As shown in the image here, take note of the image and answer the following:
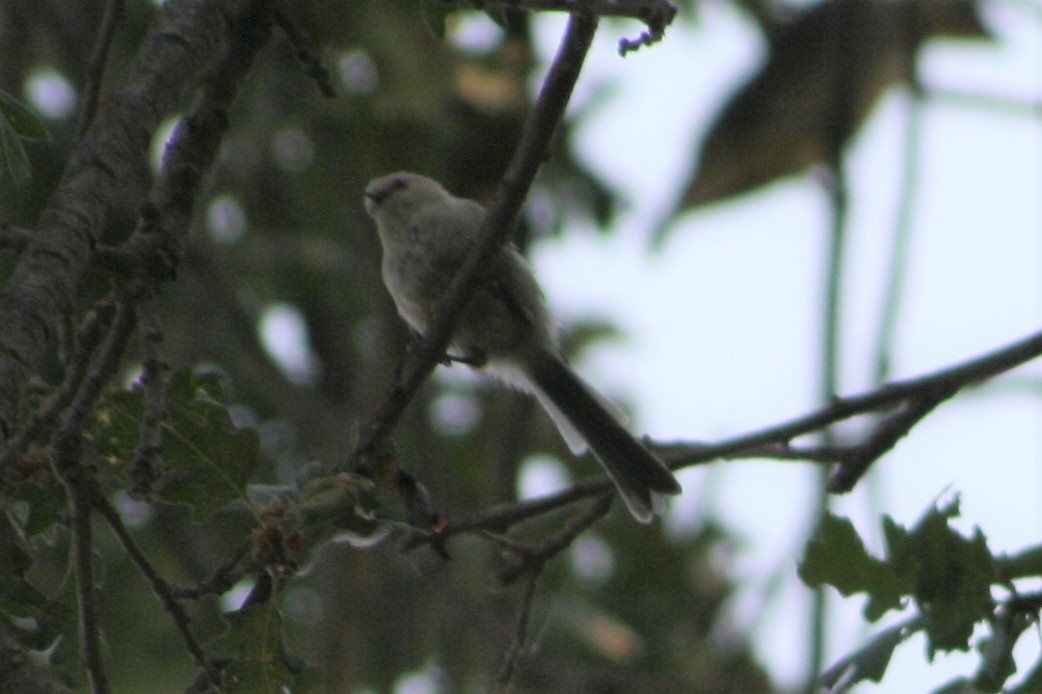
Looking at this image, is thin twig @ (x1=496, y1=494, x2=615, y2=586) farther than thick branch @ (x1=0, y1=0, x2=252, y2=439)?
Yes

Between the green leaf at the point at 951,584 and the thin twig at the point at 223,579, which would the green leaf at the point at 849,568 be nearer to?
the green leaf at the point at 951,584

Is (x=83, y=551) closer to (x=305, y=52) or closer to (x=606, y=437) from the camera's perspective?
(x=305, y=52)

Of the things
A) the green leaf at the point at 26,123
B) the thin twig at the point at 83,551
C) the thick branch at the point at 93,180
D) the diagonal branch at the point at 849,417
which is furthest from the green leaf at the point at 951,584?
the green leaf at the point at 26,123

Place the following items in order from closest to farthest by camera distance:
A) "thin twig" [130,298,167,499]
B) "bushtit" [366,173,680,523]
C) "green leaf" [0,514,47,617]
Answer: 1. "thin twig" [130,298,167,499]
2. "green leaf" [0,514,47,617]
3. "bushtit" [366,173,680,523]

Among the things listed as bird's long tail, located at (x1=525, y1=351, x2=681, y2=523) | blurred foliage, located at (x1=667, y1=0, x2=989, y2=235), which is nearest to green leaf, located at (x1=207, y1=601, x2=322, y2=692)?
bird's long tail, located at (x1=525, y1=351, x2=681, y2=523)

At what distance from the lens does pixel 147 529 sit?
632cm

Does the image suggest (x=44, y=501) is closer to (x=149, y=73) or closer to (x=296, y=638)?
(x=149, y=73)

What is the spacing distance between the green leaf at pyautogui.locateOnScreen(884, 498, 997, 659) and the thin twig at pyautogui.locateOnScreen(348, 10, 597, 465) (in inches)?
35.7

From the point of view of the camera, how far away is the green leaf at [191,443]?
2.68 m

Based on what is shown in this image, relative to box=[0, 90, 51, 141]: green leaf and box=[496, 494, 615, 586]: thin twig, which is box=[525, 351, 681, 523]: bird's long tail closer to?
box=[496, 494, 615, 586]: thin twig

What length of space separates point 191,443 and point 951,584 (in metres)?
1.33

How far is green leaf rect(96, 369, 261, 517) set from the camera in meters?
2.68

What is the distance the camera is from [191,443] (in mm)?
2689

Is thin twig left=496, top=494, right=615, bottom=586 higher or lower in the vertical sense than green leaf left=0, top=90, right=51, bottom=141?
lower
